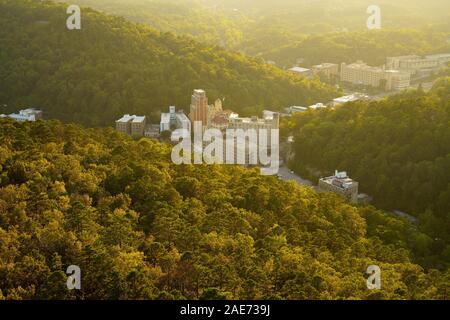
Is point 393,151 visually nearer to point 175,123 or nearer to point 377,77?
point 175,123

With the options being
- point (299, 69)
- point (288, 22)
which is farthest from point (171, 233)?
point (288, 22)

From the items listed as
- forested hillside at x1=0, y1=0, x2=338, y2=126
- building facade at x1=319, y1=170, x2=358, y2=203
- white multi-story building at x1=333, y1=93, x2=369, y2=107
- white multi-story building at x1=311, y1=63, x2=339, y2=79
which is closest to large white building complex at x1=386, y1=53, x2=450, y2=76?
white multi-story building at x1=311, y1=63, x2=339, y2=79

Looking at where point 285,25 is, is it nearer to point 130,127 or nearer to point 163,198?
point 130,127

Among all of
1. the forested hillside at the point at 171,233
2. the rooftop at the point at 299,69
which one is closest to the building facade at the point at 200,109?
the forested hillside at the point at 171,233

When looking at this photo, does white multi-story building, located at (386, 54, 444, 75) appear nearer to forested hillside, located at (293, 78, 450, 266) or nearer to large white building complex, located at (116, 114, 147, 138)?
forested hillside, located at (293, 78, 450, 266)

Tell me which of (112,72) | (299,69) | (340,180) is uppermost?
(112,72)

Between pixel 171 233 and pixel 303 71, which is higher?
pixel 171 233
